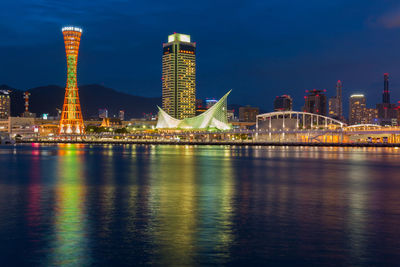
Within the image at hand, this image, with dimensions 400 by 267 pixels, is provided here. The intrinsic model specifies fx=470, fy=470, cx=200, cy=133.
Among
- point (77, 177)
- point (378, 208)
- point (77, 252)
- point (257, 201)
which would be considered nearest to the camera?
point (77, 252)

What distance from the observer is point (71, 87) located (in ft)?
409

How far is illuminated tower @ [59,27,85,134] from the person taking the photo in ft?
386

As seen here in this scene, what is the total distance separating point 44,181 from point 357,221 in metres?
18.9

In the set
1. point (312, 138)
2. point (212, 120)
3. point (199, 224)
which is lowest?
point (199, 224)

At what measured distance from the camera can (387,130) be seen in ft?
352

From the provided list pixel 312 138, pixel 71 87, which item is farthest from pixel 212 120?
pixel 71 87

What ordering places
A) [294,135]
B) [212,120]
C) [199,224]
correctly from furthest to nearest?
1. [212,120]
2. [294,135]
3. [199,224]

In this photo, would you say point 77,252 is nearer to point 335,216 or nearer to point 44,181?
point 335,216

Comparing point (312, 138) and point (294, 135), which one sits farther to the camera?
point (294, 135)

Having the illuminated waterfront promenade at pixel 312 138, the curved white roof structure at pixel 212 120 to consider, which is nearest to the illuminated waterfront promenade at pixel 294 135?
the illuminated waterfront promenade at pixel 312 138

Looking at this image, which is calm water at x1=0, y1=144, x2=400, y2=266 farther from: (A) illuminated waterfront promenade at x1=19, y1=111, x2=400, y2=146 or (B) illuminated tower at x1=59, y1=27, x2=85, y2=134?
(B) illuminated tower at x1=59, y1=27, x2=85, y2=134

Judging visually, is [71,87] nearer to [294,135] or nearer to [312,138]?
[294,135]

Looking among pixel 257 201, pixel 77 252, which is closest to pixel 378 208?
pixel 257 201

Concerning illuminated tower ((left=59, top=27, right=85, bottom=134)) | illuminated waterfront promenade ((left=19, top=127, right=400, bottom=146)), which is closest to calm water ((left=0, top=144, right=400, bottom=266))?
illuminated waterfront promenade ((left=19, top=127, right=400, bottom=146))
